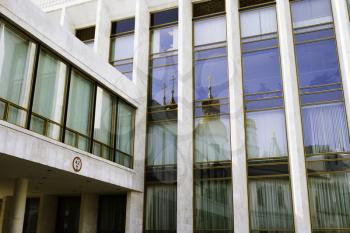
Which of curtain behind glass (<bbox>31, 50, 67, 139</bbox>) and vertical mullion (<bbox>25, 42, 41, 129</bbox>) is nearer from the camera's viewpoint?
vertical mullion (<bbox>25, 42, 41, 129</bbox>)

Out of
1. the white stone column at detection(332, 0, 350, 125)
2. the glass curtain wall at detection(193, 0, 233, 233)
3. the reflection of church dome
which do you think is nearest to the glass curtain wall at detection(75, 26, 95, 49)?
the glass curtain wall at detection(193, 0, 233, 233)

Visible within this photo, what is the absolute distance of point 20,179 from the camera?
44.5ft

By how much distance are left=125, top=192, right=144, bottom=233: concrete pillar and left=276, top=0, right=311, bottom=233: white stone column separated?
6.90 metres

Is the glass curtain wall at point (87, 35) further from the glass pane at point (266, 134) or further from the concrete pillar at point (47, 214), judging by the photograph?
the glass pane at point (266, 134)

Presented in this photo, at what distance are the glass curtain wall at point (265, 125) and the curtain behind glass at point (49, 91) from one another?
27.6 ft

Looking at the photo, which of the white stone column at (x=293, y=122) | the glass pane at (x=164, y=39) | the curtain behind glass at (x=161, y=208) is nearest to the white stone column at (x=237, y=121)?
the white stone column at (x=293, y=122)

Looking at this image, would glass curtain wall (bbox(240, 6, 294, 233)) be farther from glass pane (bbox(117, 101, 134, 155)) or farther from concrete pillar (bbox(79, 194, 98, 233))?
concrete pillar (bbox(79, 194, 98, 233))

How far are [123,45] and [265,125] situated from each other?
9.23 metres

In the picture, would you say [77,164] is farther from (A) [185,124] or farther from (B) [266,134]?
(B) [266,134]

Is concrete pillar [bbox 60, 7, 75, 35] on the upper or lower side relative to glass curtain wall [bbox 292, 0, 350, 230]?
upper

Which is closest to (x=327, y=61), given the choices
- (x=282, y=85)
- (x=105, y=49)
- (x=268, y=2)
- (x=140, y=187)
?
(x=282, y=85)

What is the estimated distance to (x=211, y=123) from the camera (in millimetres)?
17547

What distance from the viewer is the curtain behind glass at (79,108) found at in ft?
45.2

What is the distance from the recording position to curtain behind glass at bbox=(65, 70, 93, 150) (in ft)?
45.2
